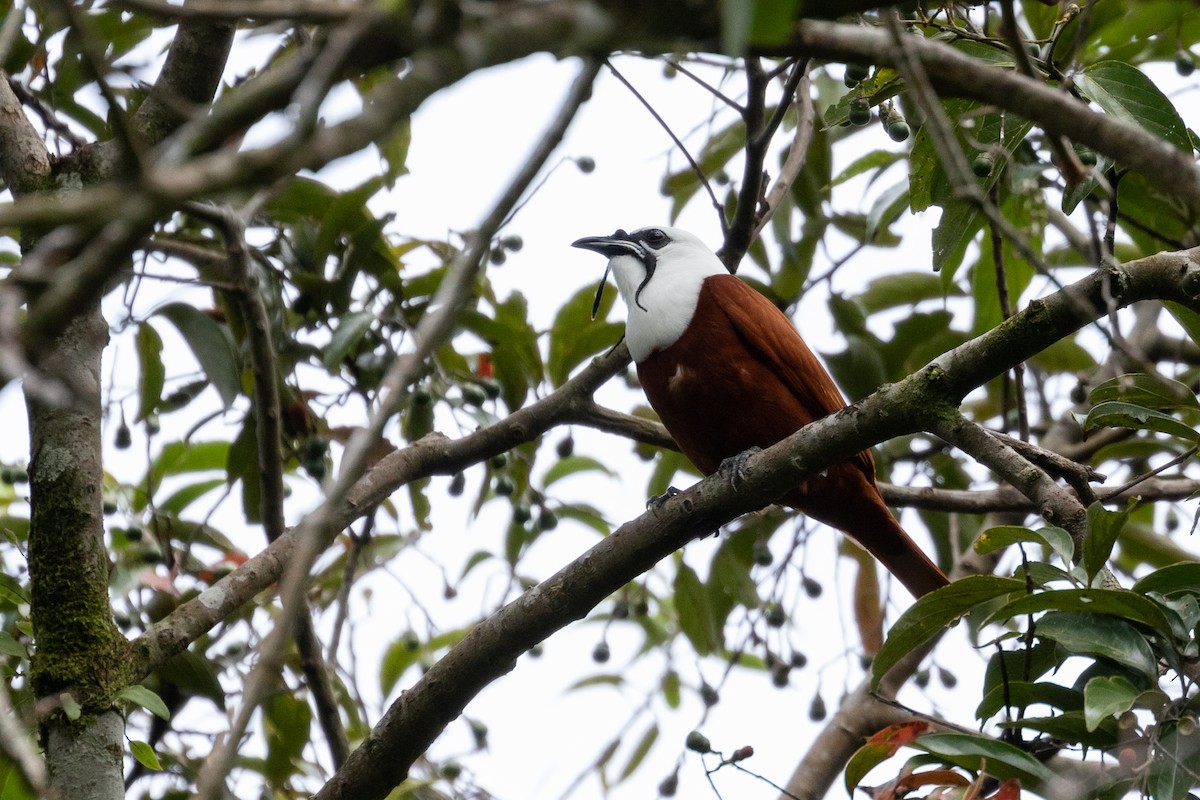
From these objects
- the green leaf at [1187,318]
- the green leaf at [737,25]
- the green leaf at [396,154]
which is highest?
the green leaf at [396,154]

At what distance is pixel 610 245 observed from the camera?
15.2ft

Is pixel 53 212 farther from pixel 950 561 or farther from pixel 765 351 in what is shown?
pixel 950 561

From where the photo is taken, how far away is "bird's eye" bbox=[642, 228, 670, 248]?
467 centimetres

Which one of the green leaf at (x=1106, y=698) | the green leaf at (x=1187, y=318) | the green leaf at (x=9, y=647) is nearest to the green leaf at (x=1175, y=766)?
the green leaf at (x=1106, y=698)

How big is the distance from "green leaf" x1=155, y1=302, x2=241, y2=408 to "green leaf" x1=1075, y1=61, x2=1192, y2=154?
231 centimetres

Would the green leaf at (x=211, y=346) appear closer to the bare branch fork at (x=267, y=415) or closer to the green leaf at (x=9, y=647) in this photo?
the bare branch fork at (x=267, y=415)

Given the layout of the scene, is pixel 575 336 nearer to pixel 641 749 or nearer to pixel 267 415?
pixel 267 415

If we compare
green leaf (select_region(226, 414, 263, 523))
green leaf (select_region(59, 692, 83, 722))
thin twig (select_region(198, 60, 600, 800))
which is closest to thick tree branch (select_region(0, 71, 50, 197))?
green leaf (select_region(226, 414, 263, 523))

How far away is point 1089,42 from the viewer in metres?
3.47

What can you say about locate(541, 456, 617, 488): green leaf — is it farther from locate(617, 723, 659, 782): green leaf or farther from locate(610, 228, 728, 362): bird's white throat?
locate(617, 723, 659, 782): green leaf

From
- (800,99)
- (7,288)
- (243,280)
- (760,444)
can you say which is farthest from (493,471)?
(7,288)

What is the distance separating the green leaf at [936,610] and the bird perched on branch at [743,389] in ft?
4.42

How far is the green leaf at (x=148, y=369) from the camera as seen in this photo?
12.1 feet

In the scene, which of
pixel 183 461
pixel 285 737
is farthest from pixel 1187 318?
pixel 183 461
